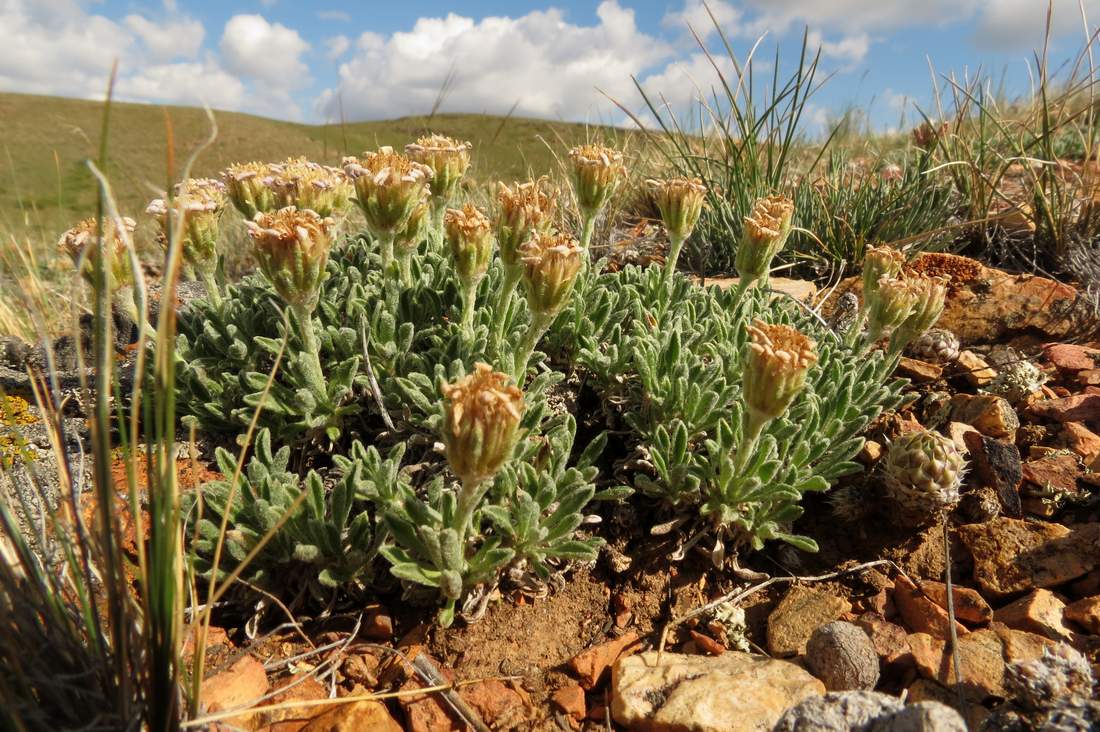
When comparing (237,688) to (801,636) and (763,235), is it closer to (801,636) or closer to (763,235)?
(801,636)

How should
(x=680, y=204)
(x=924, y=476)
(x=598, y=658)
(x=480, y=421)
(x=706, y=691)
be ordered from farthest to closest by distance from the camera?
(x=680, y=204) → (x=924, y=476) → (x=598, y=658) → (x=706, y=691) → (x=480, y=421)

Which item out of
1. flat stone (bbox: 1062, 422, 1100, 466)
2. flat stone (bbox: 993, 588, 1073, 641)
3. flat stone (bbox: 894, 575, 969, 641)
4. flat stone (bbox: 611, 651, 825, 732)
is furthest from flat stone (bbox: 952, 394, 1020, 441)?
flat stone (bbox: 611, 651, 825, 732)

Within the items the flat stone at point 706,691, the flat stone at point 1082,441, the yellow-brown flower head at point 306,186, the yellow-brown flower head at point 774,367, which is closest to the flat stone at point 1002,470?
the flat stone at point 1082,441

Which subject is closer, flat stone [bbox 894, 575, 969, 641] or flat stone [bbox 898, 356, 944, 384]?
flat stone [bbox 894, 575, 969, 641]

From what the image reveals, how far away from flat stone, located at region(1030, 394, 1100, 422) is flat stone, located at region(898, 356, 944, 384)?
46 centimetres

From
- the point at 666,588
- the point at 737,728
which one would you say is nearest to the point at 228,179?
the point at 666,588

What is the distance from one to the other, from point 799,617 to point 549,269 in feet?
4.77

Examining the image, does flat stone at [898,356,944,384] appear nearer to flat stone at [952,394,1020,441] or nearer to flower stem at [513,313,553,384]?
flat stone at [952,394,1020,441]

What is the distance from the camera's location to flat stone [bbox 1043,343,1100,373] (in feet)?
11.3

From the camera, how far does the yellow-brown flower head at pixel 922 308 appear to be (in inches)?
112

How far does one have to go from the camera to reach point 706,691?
188 cm

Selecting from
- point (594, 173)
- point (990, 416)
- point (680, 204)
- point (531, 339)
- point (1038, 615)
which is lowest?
point (1038, 615)

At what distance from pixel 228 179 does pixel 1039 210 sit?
5.25 meters

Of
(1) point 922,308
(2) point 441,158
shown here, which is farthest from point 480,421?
(1) point 922,308
